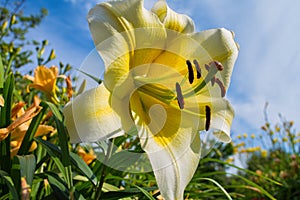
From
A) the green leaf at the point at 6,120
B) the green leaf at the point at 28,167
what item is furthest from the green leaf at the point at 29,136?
the green leaf at the point at 28,167

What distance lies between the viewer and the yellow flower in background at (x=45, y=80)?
114 centimetres

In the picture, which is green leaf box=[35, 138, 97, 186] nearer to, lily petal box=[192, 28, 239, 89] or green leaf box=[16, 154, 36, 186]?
green leaf box=[16, 154, 36, 186]

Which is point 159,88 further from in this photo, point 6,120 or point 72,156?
point 6,120

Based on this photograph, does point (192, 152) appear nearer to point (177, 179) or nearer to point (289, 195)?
point (177, 179)

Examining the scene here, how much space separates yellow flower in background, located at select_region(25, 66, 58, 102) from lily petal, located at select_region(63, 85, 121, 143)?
56 centimetres

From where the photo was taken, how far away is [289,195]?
3.06 m

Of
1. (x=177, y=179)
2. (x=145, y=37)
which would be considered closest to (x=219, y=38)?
(x=145, y=37)

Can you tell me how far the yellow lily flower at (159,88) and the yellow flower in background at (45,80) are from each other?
1.62ft

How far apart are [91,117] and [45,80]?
1.99 ft

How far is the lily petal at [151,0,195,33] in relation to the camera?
0.77 metres

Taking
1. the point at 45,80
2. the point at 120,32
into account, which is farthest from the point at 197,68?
the point at 45,80

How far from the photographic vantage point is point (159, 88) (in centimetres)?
76

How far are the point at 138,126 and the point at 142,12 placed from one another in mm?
227

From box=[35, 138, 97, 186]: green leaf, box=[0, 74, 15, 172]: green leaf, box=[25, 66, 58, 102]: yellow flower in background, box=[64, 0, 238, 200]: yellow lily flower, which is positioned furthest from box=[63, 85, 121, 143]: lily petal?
box=[25, 66, 58, 102]: yellow flower in background
